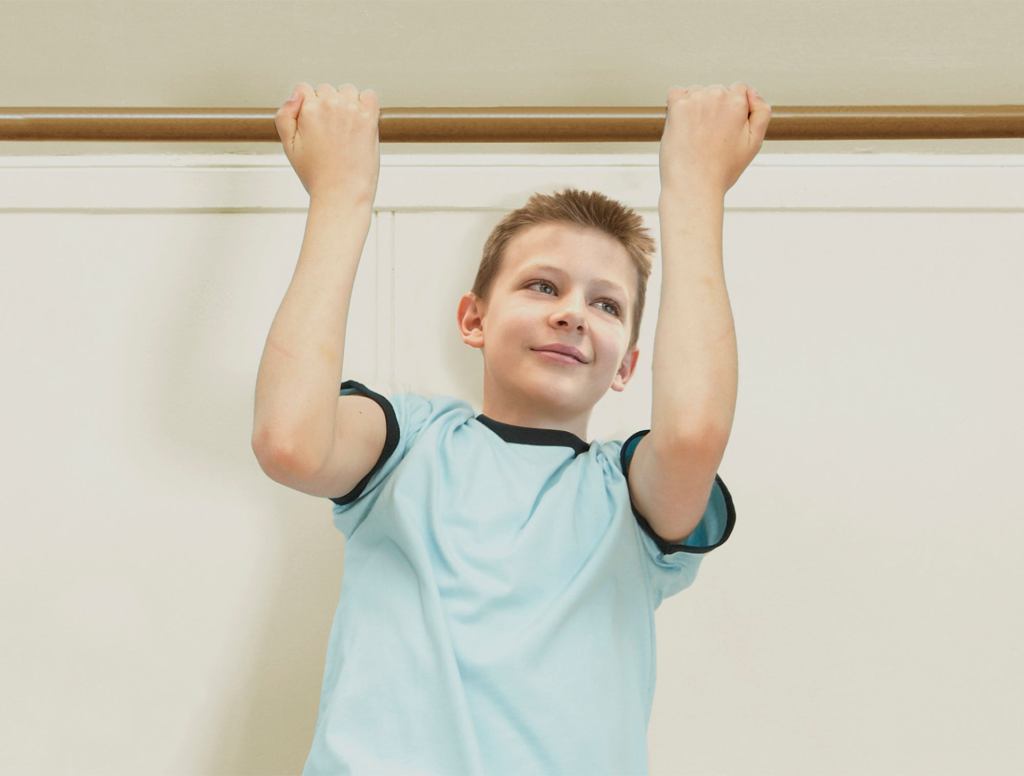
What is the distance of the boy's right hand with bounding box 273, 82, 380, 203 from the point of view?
825mm

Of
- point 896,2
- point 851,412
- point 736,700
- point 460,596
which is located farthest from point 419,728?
point 896,2

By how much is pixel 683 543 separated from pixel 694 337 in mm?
175

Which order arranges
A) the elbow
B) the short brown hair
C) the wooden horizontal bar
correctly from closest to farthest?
1. the elbow
2. the wooden horizontal bar
3. the short brown hair

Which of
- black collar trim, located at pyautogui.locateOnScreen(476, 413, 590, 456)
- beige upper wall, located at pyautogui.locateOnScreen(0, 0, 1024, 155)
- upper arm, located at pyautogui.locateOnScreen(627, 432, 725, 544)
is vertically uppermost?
beige upper wall, located at pyautogui.locateOnScreen(0, 0, 1024, 155)

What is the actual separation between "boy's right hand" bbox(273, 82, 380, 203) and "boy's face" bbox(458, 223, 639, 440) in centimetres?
18

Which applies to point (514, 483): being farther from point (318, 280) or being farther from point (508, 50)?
point (508, 50)

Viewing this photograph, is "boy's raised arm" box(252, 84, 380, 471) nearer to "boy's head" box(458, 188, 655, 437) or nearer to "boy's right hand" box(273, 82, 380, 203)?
"boy's right hand" box(273, 82, 380, 203)

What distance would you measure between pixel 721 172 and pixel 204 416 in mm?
607

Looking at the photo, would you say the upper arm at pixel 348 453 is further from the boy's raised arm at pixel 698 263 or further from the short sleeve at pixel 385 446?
the boy's raised arm at pixel 698 263

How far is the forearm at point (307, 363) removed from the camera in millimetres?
739

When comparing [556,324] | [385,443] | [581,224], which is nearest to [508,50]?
[581,224]

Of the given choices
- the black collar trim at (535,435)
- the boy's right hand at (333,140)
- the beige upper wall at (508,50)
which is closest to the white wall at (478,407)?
the beige upper wall at (508,50)

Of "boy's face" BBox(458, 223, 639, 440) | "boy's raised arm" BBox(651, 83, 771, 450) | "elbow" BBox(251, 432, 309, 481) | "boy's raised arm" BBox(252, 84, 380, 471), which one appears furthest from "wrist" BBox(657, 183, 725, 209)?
"elbow" BBox(251, 432, 309, 481)

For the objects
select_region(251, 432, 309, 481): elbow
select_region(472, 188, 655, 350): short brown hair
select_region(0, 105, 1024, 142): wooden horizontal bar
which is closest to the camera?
select_region(251, 432, 309, 481): elbow
